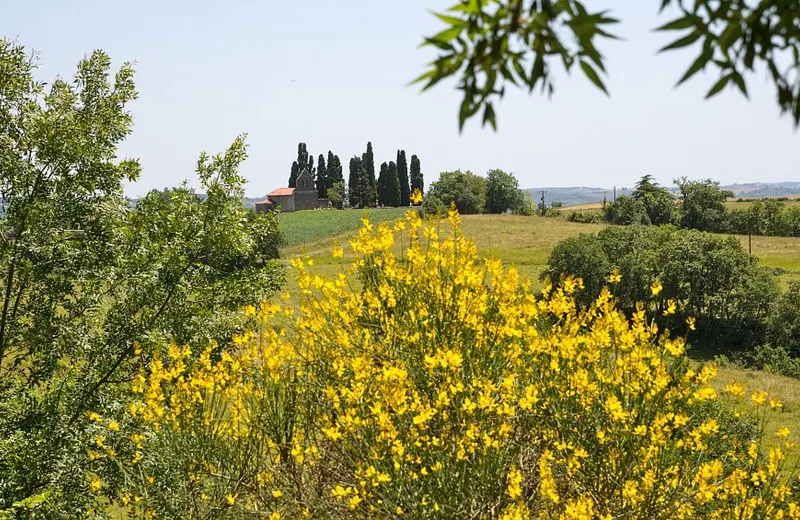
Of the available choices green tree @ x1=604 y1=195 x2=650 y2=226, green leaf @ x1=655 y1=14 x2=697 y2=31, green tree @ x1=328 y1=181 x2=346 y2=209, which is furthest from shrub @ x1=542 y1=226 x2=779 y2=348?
green tree @ x1=328 y1=181 x2=346 y2=209

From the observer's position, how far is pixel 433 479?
5969mm

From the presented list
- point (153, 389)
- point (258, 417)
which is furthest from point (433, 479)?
point (153, 389)

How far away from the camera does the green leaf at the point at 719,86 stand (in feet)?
6.05

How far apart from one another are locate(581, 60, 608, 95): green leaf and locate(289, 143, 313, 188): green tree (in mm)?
133701

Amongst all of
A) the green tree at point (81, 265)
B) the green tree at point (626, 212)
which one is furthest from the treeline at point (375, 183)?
the green tree at point (81, 265)

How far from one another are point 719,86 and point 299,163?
137 m

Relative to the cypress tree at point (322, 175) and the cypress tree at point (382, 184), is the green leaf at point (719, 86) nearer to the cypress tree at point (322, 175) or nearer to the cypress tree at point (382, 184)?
the cypress tree at point (382, 184)

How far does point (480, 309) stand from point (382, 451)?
68.9 inches

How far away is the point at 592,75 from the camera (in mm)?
1785

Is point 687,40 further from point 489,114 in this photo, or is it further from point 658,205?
point 658,205

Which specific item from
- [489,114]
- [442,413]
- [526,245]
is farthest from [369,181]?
[489,114]

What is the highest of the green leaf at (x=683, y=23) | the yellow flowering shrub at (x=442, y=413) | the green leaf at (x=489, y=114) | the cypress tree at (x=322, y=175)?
the cypress tree at (x=322, y=175)

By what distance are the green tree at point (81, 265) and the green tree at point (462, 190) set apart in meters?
100

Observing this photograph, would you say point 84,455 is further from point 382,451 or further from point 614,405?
point 614,405
